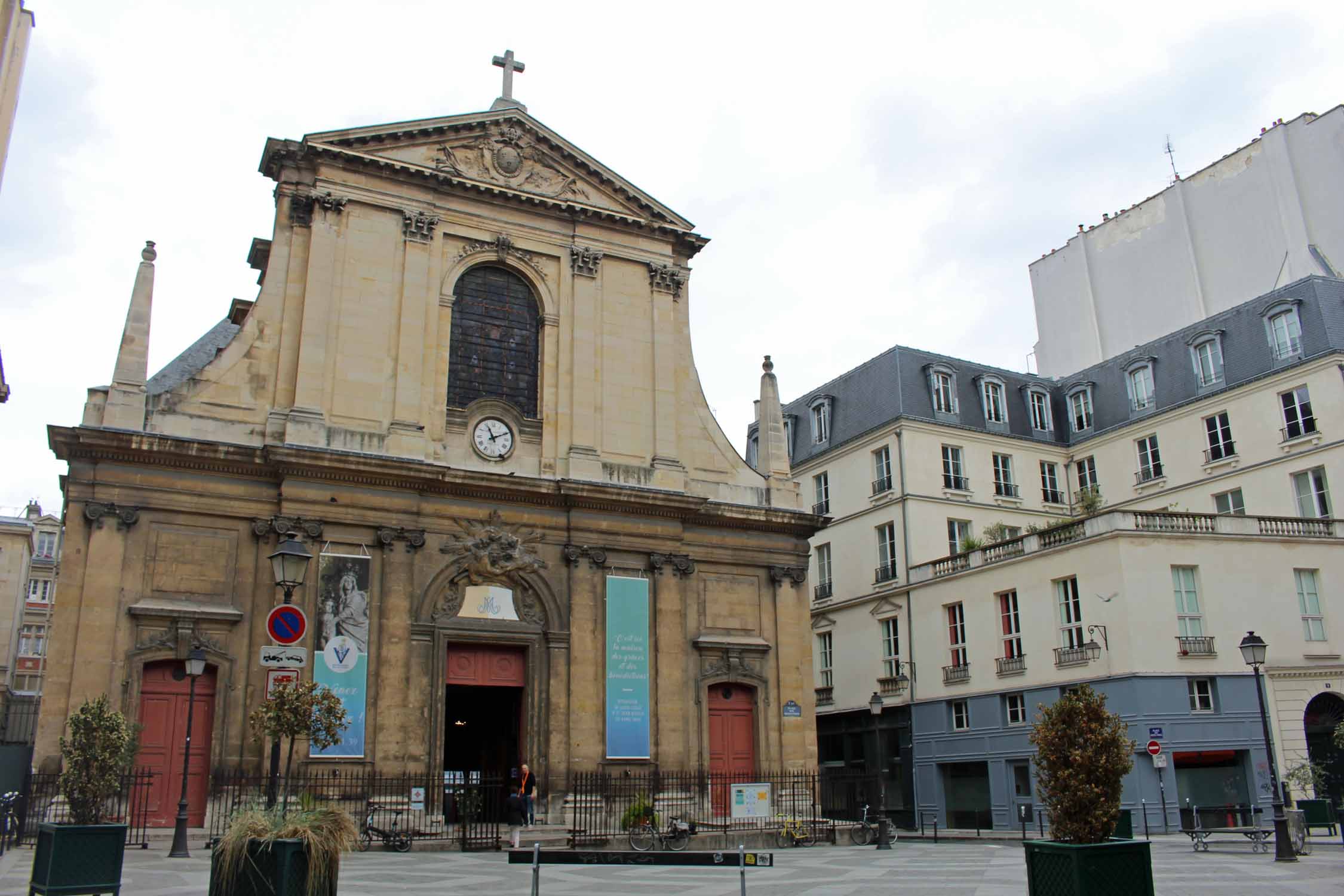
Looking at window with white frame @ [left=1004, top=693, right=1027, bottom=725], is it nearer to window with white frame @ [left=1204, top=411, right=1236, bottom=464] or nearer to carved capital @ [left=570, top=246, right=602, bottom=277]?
window with white frame @ [left=1204, top=411, right=1236, bottom=464]

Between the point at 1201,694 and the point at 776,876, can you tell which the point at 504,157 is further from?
Answer: the point at 1201,694

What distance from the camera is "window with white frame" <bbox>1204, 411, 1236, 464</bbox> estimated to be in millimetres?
34219

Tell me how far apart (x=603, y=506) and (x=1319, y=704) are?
19.1 meters

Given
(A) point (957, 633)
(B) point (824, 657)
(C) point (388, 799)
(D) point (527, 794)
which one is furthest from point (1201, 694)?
(C) point (388, 799)

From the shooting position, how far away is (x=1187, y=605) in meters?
28.7

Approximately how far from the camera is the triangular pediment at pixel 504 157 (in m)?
26.3

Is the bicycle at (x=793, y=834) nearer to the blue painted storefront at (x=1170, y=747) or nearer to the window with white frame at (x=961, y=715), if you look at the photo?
the blue painted storefront at (x=1170, y=747)

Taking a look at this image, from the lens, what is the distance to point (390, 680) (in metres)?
23.1

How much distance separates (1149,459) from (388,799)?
26.6 metres

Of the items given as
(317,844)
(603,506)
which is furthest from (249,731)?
(317,844)

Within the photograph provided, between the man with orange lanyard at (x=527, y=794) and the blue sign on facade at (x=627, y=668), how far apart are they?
8.68 feet

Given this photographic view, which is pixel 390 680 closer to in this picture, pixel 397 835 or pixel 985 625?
pixel 397 835

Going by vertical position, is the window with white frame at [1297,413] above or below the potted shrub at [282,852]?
above

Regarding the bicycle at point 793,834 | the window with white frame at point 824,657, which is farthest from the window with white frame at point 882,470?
the bicycle at point 793,834
